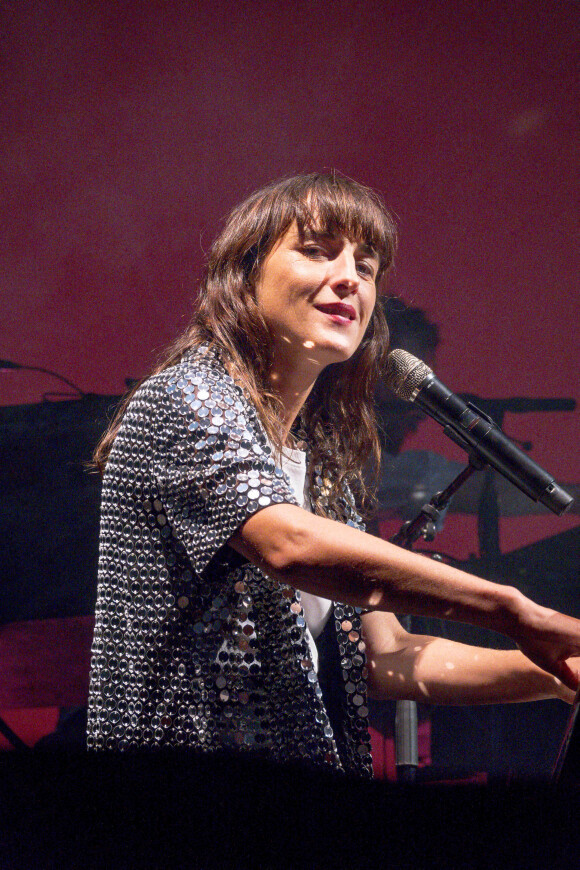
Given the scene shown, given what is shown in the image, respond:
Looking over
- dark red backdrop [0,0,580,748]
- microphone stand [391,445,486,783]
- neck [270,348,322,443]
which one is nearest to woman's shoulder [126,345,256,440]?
neck [270,348,322,443]

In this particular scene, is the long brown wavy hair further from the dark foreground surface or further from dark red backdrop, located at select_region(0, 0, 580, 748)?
the dark foreground surface

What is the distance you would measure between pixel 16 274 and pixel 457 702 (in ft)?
3.80

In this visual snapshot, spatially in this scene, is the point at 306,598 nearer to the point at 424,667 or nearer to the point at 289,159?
the point at 424,667

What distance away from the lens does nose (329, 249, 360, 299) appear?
1160mm

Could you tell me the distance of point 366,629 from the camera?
125cm

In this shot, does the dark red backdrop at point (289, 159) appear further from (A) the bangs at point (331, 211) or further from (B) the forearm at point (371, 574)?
(B) the forearm at point (371, 574)

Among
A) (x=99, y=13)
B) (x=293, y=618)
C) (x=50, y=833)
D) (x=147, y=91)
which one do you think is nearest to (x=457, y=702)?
(x=293, y=618)

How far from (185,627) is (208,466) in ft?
0.80

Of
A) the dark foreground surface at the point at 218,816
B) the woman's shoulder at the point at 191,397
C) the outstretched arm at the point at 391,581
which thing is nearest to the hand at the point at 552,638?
the outstretched arm at the point at 391,581

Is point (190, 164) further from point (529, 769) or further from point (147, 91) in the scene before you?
point (529, 769)

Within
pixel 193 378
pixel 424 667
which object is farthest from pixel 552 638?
pixel 193 378

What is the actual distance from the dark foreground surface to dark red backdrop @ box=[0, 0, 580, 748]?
2.73ft

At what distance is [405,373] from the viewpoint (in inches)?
48.6

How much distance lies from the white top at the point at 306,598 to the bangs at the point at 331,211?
1.13 feet
